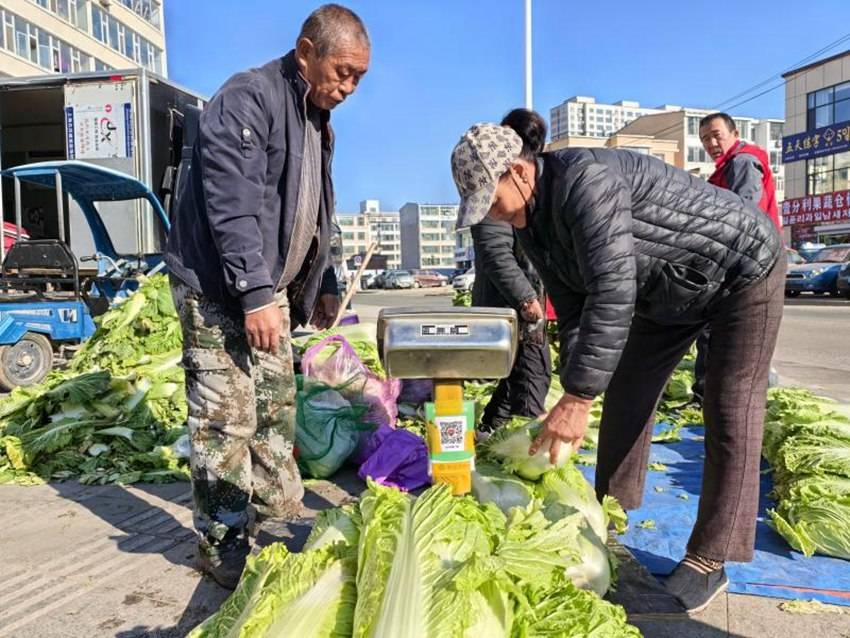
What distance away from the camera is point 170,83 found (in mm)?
10859

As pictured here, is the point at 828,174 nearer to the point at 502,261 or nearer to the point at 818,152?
the point at 818,152

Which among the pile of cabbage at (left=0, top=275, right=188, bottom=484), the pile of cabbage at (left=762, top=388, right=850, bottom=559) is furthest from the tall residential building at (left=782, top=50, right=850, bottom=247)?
the pile of cabbage at (left=0, top=275, right=188, bottom=484)

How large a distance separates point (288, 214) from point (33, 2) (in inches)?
1801

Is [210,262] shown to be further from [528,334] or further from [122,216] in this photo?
[122,216]

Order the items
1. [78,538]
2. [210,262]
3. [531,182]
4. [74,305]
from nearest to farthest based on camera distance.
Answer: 1. [531,182]
2. [210,262]
3. [78,538]
4. [74,305]

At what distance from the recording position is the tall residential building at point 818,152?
1502 inches

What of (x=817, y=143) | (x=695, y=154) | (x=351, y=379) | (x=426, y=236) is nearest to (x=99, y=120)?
(x=351, y=379)

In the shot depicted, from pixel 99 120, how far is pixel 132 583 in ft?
30.2

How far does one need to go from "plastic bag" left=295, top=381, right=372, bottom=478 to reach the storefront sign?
1607 inches

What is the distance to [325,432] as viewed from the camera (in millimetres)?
4582

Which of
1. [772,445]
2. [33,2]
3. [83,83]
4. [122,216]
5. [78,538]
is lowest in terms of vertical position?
[78,538]

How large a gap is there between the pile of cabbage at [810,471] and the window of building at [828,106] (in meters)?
41.7

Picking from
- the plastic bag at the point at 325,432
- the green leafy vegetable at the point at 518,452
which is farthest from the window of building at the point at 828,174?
the green leafy vegetable at the point at 518,452

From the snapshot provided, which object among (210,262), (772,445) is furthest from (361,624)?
(772,445)
